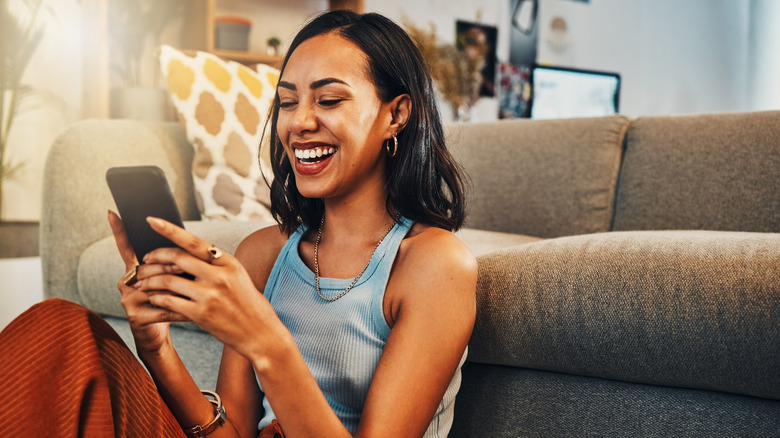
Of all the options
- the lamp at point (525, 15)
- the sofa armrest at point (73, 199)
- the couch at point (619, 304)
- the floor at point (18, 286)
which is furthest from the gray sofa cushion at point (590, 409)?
the lamp at point (525, 15)

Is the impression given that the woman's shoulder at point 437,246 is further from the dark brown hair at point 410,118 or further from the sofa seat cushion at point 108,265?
the sofa seat cushion at point 108,265

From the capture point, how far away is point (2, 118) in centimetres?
306

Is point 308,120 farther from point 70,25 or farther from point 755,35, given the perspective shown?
point 755,35

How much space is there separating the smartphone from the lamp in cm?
380

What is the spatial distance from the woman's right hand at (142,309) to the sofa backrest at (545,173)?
1.08 meters

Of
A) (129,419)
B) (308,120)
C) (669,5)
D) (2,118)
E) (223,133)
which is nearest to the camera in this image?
(129,419)

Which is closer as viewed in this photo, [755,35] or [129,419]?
[129,419]

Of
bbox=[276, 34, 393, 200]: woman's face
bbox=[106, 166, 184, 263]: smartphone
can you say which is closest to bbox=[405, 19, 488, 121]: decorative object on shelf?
bbox=[276, 34, 393, 200]: woman's face

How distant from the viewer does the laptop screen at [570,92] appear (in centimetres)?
344

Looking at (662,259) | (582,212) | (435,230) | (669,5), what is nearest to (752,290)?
(662,259)

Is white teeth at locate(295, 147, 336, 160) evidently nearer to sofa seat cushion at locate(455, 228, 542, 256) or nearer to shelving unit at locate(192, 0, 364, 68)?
sofa seat cushion at locate(455, 228, 542, 256)

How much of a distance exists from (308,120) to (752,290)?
0.61 metres

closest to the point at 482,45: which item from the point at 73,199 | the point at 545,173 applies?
the point at 545,173

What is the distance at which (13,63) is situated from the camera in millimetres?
3084
